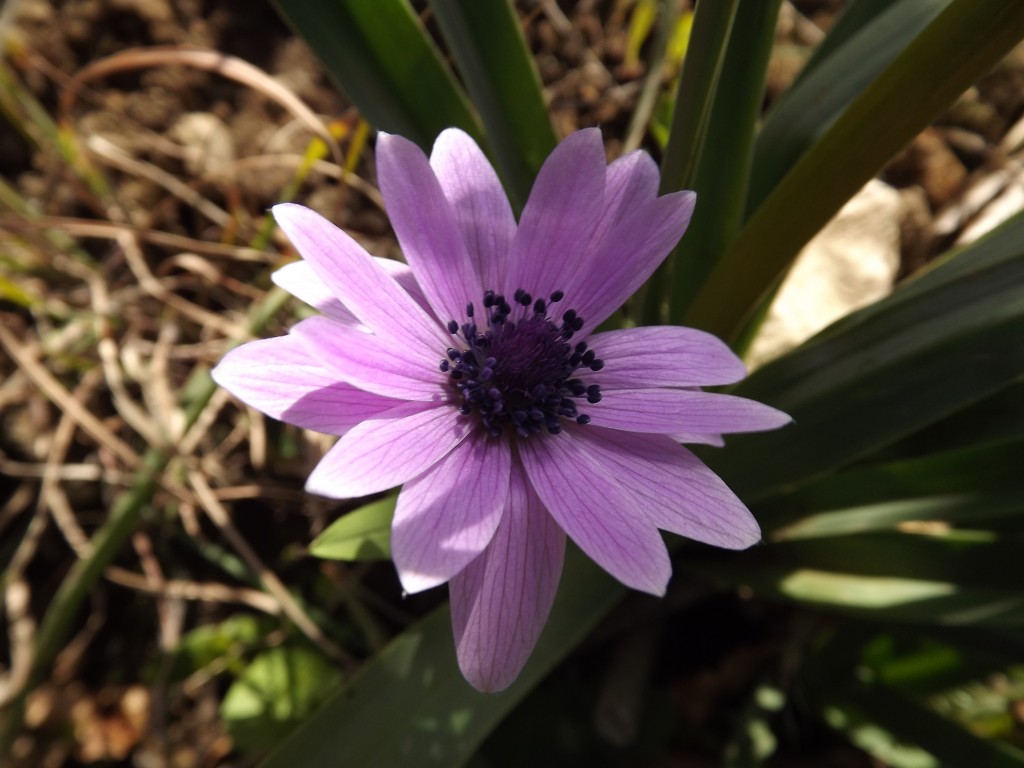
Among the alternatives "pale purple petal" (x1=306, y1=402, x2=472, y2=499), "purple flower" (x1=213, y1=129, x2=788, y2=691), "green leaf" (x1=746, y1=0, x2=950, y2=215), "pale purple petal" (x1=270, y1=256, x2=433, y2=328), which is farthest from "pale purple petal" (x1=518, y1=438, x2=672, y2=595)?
"green leaf" (x1=746, y1=0, x2=950, y2=215)

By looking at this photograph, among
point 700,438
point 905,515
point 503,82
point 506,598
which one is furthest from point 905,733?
point 503,82

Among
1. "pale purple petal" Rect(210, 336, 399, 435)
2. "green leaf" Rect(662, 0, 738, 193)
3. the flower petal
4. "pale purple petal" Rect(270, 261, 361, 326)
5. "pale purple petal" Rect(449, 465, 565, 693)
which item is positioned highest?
"green leaf" Rect(662, 0, 738, 193)

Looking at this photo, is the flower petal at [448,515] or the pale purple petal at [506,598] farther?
the pale purple petal at [506,598]

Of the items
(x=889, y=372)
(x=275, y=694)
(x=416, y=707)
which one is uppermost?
(x=889, y=372)

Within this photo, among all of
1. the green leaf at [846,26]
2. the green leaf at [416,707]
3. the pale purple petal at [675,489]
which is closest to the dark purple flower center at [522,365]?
the pale purple petal at [675,489]

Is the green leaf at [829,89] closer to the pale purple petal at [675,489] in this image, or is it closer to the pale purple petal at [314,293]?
the pale purple petal at [675,489]

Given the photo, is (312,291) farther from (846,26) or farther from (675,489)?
(846,26)

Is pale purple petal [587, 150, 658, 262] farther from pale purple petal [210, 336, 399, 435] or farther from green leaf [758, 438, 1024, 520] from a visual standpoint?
green leaf [758, 438, 1024, 520]
